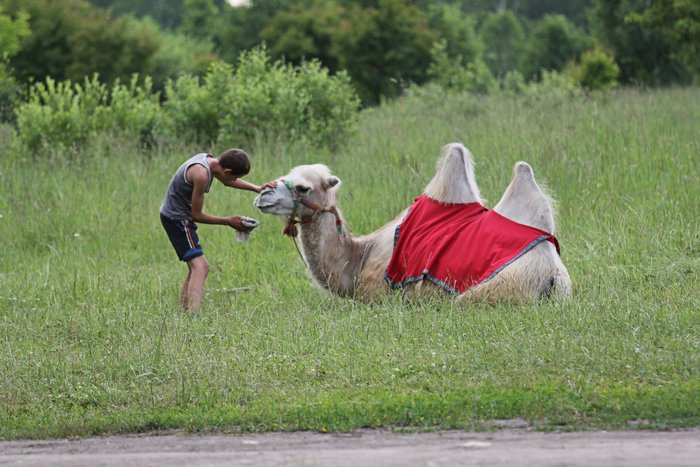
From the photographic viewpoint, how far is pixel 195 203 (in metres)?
10.4

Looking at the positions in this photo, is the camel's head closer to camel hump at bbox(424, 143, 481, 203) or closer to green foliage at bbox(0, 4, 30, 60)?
camel hump at bbox(424, 143, 481, 203)

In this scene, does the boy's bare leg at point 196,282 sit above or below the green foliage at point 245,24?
below

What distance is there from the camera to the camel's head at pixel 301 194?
10250mm

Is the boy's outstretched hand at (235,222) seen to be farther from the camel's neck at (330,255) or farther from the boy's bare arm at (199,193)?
the camel's neck at (330,255)

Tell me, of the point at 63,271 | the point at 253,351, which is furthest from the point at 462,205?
the point at 63,271

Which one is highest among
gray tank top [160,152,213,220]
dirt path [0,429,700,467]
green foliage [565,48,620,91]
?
green foliage [565,48,620,91]

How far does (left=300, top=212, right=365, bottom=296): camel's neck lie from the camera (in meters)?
10.6

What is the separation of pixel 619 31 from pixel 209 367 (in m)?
38.0

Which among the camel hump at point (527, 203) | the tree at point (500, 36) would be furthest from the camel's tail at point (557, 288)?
the tree at point (500, 36)

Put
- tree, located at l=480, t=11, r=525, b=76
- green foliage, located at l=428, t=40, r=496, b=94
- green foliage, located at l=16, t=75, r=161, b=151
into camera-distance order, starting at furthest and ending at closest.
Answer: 1. tree, located at l=480, t=11, r=525, b=76
2. green foliage, located at l=428, t=40, r=496, b=94
3. green foliage, located at l=16, t=75, r=161, b=151

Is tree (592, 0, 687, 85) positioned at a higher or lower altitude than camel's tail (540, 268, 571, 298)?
higher

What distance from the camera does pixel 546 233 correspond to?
9570mm

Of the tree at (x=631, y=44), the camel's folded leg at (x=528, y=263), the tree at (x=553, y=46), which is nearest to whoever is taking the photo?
the camel's folded leg at (x=528, y=263)

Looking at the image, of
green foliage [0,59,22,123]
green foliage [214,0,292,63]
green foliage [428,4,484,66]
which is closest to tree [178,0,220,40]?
green foliage [214,0,292,63]
